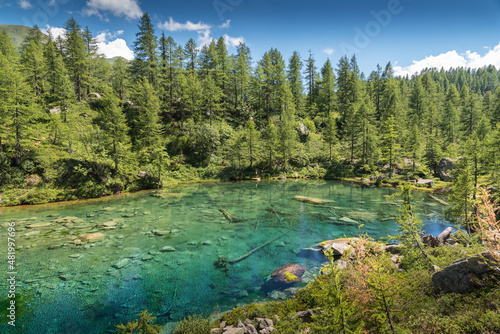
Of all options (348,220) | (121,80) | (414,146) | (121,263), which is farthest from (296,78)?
(121,263)

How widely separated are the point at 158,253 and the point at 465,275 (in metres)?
13.6

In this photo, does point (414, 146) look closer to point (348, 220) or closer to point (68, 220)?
point (348, 220)

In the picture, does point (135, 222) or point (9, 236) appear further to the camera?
point (135, 222)

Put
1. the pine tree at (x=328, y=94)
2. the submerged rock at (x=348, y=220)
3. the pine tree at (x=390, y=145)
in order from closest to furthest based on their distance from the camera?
the submerged rock at (x=348, y=220) < the pine tree at (x=390, y=145) < the pine tree at (x=328, y=94)

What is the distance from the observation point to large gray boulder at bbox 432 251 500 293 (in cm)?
535

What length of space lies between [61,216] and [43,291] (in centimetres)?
1269

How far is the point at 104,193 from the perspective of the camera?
28.0m

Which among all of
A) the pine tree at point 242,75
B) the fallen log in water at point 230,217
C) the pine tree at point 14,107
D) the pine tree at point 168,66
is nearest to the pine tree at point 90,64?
the pine tree at point 168,66

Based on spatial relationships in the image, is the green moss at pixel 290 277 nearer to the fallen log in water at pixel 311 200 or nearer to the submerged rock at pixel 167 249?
the submerged rock at pixel 167 249

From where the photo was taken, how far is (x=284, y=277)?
10141mm

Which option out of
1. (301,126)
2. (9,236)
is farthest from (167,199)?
(301,126)

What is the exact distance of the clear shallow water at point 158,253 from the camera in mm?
8148

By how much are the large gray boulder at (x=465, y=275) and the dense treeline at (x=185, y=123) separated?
1881 centimetres

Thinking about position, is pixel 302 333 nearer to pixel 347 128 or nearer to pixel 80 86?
pixel 347 128
